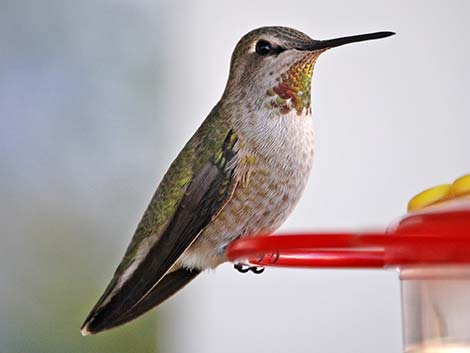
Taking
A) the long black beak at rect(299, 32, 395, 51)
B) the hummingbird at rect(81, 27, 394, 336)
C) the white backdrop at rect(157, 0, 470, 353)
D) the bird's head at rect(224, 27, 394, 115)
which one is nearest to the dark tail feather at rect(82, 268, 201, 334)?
the hummingbird at rect(81, 27, 394, 336)

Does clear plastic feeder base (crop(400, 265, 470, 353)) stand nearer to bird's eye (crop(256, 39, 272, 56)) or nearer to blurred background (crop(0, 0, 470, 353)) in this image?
bird's eye (crop(256, 39, 272, 56))

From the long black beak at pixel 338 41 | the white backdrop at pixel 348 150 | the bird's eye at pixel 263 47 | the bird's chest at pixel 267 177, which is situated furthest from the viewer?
the white backdrop at pixel 348 150

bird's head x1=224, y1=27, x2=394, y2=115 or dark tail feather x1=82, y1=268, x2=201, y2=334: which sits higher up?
bird's head x1=224, y1=27, x2=394, y2=115

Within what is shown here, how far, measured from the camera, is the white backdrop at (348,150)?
108 inches

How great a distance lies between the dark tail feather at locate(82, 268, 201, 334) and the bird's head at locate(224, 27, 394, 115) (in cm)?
30

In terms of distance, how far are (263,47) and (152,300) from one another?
44 cm

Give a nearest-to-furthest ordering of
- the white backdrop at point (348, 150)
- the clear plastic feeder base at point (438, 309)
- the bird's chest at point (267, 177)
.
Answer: the clear plastic feeder base at point (438, 309) < the bird's chest at point (267, 177) < the white backdrop at point (348, 150)

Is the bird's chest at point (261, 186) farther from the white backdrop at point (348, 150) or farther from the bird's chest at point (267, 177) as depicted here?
the white backdrop at point (348, 150)

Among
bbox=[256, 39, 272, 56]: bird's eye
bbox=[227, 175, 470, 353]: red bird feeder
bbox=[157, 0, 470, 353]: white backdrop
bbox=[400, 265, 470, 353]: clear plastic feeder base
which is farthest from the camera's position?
bbox=[157, 0, 470, 353]: white backdrop

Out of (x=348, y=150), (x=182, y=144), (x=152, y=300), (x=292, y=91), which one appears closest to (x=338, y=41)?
(x=292, y=91)

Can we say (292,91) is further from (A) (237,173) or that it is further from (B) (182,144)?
(B) (182,144)

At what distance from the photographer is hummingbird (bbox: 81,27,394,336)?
4.15 feet

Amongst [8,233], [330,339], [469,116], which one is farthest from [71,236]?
[469,116]

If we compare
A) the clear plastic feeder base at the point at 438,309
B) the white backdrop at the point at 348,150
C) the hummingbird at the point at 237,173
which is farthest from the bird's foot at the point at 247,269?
the white backdrop at the point at 348,150
